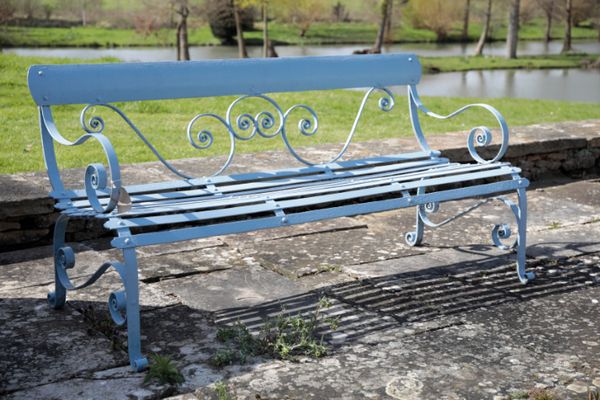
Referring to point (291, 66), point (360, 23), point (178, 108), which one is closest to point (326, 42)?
point (360, 23)

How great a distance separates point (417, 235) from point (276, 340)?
5.14 ft

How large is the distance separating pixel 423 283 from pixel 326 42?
1453 inches

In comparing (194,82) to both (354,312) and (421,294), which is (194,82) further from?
(421,294)

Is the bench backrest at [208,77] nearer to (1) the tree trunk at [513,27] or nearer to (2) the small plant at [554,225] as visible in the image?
(2) the small plant at [554,225]

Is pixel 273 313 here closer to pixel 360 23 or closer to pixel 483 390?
pixel 483 390

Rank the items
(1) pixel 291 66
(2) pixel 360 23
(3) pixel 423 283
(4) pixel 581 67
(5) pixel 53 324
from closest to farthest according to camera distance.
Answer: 1. (5) pixel 53 324
2. (3) pixel 423 283
3. (1) pixel 291 66
4. (4) pixel 581 67
5. (2) pixel 360 23

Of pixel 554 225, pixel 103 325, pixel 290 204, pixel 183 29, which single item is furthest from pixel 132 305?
pixel 183 29

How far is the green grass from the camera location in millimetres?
28109

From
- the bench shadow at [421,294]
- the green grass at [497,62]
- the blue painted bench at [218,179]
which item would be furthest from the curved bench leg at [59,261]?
the green grass at [497,62]

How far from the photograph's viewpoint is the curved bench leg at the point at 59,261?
142 inches

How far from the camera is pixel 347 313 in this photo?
3.79 m

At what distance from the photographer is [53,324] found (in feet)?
11.9

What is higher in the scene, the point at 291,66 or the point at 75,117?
the point at 291,66

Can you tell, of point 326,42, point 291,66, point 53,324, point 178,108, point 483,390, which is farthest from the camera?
point 326,42
